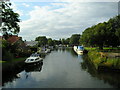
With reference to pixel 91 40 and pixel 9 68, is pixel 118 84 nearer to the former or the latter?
pixel 9 68

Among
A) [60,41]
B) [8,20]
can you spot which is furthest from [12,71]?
[60,41]

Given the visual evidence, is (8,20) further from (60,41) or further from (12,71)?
(60,41)

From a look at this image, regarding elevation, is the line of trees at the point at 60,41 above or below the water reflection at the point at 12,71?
above

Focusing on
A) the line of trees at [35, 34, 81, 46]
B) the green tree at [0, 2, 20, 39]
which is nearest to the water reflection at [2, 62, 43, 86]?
the green tree at [0, 2, 20, 39]

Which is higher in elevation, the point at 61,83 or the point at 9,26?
the point at 9,26

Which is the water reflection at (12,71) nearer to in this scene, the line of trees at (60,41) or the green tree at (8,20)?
the green tree at (8,20)

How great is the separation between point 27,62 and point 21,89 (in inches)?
529

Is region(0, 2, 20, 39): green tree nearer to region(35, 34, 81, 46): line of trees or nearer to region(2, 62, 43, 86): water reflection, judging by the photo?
region(2, 62, 43, 86): water reflection

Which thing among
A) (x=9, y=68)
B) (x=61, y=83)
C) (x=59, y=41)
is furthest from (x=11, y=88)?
(x=59, y=41)

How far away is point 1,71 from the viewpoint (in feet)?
73.6

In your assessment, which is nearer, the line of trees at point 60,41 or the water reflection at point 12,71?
the water reflection at point 12,71

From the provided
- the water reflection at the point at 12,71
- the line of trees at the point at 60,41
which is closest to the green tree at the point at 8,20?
the water reflection at the point at 12,71

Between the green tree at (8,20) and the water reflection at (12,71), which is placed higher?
the green tree at (8,20)

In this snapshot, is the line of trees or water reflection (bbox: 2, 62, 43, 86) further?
the line of trees
